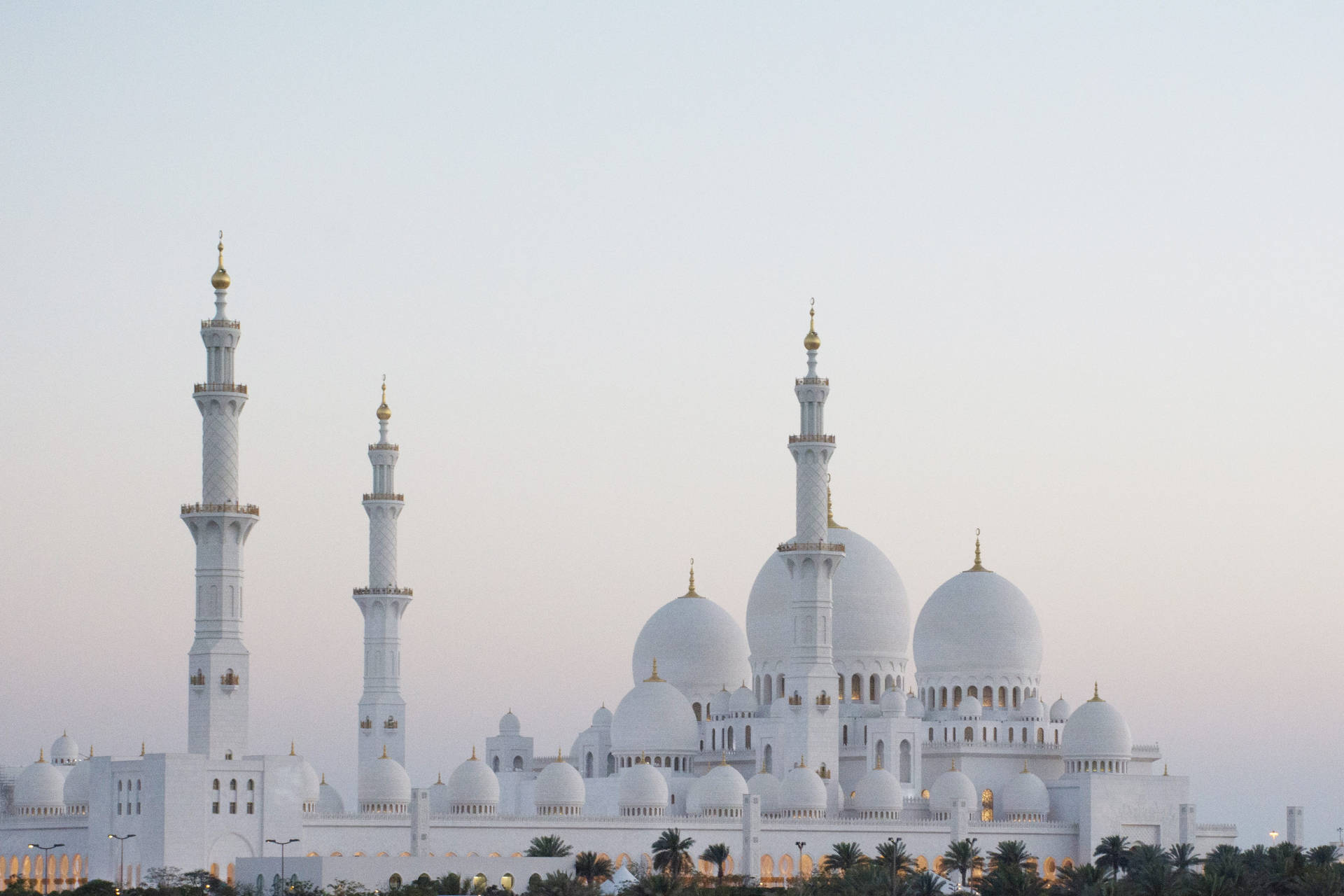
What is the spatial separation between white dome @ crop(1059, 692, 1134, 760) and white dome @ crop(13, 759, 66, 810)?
1508 inches

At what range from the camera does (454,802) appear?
270 ft

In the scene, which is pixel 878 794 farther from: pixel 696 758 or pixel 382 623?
pixel 382 623

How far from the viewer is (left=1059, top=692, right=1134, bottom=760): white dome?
302 feet

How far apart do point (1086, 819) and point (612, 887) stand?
24314mm

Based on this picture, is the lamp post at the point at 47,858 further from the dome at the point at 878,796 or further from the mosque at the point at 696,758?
the dome at the point at 878,796

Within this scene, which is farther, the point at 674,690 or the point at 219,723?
the point at 674,690

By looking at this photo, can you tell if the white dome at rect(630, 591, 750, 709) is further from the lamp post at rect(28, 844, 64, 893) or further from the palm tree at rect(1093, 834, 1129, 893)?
the lamp post at rect(28, 844, 64, 893)

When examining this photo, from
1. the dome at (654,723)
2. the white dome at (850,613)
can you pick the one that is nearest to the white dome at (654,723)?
the dome at (654,723)

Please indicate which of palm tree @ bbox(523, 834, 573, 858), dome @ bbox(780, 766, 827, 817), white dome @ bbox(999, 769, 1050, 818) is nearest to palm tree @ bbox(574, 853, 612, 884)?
palm tree @ bbox(523, 834, 573, 858)

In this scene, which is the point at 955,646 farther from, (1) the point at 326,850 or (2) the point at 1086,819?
(1) the point at 326,850

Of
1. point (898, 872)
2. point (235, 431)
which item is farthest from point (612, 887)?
point (235, 431)

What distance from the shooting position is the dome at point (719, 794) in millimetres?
84375

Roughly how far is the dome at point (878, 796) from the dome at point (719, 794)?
14.6ft

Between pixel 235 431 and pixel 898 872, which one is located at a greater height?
pixel 235 431
